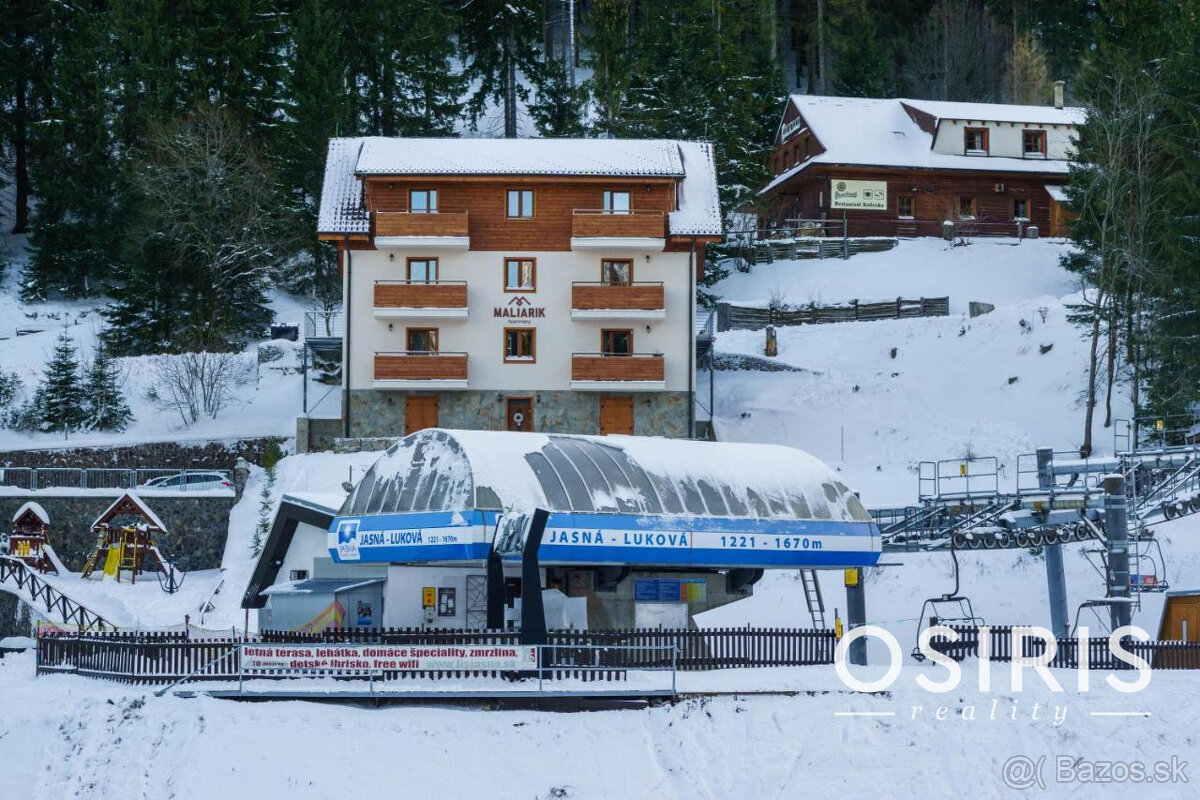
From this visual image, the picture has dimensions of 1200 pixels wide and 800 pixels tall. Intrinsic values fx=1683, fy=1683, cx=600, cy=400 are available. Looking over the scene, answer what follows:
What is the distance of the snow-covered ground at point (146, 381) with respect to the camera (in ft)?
193

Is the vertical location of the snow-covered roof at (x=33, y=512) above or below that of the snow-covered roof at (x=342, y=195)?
below

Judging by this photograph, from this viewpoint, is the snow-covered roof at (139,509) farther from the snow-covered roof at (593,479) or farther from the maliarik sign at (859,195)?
the maliarik sign at (859,195)

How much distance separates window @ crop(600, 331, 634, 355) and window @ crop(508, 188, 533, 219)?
197 inches

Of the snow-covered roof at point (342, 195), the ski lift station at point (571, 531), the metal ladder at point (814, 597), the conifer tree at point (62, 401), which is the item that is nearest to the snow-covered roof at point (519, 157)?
the snow-covered roof at point (342, 195)

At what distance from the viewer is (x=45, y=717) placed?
3053 centimetres

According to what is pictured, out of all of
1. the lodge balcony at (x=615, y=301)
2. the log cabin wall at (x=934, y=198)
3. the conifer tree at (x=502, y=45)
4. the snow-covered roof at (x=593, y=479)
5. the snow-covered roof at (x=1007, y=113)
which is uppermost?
the conifer tree at (x=502, y=45)

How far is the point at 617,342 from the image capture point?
59000 millimetres

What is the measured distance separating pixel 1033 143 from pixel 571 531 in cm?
5571

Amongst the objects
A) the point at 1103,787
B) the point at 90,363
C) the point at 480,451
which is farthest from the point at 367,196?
the point at 1103,787

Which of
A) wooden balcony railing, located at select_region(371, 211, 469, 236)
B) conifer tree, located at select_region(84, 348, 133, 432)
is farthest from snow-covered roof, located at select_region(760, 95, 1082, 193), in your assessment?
conifer tree, located at select_region(84, 348, 133, 432)

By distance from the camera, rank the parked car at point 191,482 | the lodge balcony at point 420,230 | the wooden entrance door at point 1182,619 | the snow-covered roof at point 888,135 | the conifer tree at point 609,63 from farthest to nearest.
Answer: the snow-covered roof at point 888,135
the conifer tree at point 609,63
the lodge balcony at point 420,230
the parked car at point 191,482
the wooden entrance door at point 1182,619

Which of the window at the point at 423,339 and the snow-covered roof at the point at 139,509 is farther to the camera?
the window at the point at 423,339

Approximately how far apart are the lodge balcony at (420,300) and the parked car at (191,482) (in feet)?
26.5

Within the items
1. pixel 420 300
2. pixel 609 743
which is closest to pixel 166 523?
pixel 420 300
